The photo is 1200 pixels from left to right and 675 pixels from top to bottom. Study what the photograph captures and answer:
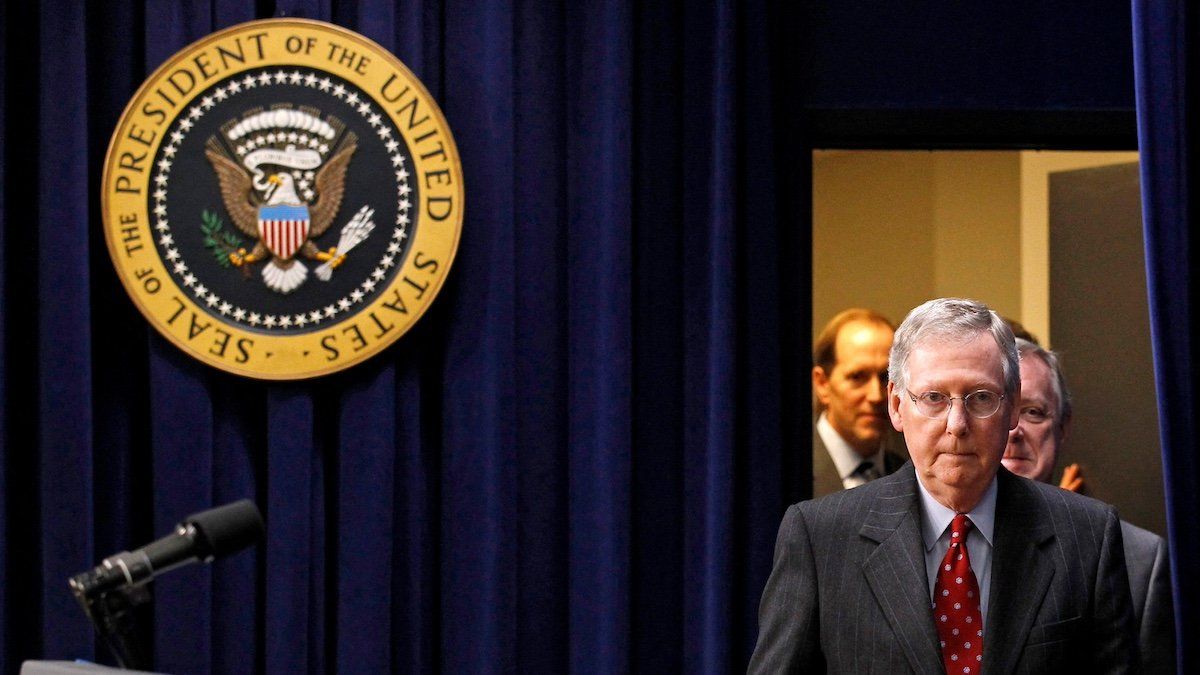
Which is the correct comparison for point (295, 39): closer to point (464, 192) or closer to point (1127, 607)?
point (464, 192)

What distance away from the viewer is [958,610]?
6.78 ft

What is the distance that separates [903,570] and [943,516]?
111mm

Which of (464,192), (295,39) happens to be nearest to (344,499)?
(464,192)

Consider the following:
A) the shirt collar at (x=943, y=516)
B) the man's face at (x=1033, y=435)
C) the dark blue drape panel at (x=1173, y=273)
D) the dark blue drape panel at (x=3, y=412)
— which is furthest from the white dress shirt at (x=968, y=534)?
the dark blue drape panel at (x=3, y=412)

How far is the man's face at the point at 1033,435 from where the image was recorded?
2.68 m

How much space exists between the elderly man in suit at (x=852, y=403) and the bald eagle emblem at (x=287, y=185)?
3.92ft

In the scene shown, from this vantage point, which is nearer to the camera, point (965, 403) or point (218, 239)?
point (965, 403)

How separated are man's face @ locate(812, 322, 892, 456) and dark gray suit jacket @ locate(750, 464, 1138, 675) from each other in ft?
4.47

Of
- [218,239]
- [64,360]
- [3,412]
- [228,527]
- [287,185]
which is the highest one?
[287,185]

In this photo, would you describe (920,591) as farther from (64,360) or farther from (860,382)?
(64,360)

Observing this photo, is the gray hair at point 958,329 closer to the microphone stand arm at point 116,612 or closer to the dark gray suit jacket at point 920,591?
the dark gray suit jacket at point 920,591

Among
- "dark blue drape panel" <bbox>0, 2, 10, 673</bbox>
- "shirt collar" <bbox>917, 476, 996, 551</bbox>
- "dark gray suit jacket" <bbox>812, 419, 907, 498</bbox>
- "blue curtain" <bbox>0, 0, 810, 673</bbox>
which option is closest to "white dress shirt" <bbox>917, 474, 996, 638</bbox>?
"shirt collar" <bbox>917, 476, 996, 551</bbox>

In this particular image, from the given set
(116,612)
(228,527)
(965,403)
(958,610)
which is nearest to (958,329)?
(965,403)

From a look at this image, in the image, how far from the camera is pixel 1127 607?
2084 mm
